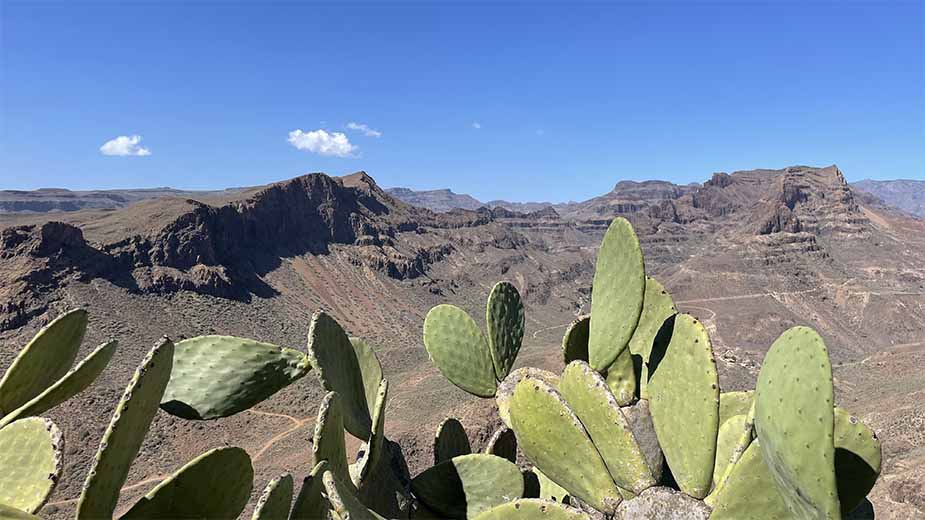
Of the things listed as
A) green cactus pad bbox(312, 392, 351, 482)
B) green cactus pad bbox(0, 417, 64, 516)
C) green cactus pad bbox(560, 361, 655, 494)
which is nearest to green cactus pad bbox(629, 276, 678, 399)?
green cactus pad bbox(560, 361, 655, 494)

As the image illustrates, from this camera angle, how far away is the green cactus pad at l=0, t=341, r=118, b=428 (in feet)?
7.84

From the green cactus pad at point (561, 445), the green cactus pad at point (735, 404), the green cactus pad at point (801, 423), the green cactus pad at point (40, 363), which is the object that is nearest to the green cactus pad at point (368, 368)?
the green cactus pad at point (561, 445)

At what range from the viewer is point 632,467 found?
6.93 feet

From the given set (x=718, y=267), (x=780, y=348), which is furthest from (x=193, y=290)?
(x=718, y=267)

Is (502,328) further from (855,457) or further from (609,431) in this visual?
(855,457)

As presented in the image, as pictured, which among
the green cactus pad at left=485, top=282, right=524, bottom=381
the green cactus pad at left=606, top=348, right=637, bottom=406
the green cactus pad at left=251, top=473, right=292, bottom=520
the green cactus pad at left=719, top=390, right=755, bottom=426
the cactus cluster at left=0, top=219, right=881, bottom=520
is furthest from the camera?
the green cactus pad at left=485, top=282, right=524, bottom=381

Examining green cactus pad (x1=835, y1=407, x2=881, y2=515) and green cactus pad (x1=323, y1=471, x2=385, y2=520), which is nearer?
green cactus pad (x1=323, y1=471, x2=385, y2=520)

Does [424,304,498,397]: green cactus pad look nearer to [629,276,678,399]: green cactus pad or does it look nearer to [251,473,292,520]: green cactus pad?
[629,276,678,399]: green cactus pad

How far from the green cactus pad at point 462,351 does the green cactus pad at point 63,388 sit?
5.89 feet

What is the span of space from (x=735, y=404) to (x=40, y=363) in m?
3.64

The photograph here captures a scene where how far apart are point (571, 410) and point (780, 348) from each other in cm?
88

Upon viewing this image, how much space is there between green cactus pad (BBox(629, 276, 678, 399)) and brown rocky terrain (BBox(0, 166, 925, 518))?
16860 millimetres

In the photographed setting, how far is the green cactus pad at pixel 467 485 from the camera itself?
9.60ft

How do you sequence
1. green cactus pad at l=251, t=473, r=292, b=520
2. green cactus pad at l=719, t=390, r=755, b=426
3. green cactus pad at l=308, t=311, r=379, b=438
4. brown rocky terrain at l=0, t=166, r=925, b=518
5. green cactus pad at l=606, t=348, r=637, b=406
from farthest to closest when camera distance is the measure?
brown rocky terrain at l=0, t=166, r=925, b=518 → green cactus pad at l=719, t=390, r=755, b=426 → green cactus pad at l=606, t=348, r=637, b=406 → green cactus pad at l=308, t=311, r=379, b=438 → green cactus pad at l=251, t=473, r=292, b=520
